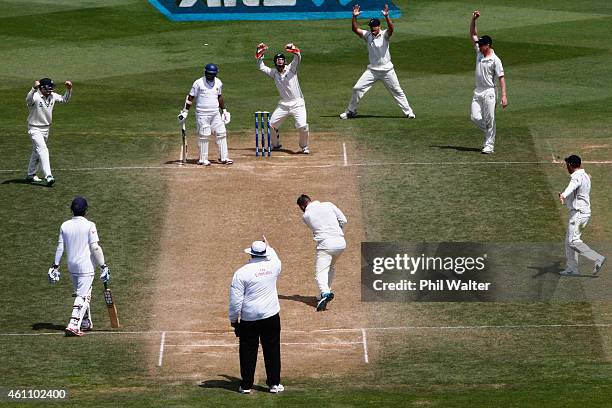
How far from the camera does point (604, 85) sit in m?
36.2

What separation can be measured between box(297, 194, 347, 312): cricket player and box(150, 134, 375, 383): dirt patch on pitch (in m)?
0.45

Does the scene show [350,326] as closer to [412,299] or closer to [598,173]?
[412,299]

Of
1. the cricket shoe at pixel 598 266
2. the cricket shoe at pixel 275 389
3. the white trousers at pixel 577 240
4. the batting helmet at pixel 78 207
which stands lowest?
the cricket shoe at pixel 275 389

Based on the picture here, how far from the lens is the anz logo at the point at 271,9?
4481 centimetres

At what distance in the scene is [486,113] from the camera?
29.8m

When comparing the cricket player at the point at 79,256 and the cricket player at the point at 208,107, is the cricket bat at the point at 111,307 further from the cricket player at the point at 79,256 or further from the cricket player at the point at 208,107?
the cricket player at the point at 208,107

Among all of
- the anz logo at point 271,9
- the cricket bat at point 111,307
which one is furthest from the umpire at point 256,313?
the anz logo at point 271,9

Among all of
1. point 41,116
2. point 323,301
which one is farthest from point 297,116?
point 323,301

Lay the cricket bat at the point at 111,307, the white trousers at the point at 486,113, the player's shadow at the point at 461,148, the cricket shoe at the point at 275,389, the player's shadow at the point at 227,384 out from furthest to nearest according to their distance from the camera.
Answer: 1. the player's shadow at the point at 461,148
2. the white trousers at the point at 486,113
3. the cricket bat at the point at 111,307
4. the player's shadow at the point at 227,384
5. the cricket shoe at the point at 275,389

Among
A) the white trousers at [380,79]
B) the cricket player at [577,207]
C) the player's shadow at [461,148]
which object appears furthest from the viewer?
the white trousers at [380,79]

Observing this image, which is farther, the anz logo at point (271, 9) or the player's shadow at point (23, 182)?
the anz logo at point (271, 9)

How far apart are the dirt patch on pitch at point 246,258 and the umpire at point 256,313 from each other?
999 millimetres

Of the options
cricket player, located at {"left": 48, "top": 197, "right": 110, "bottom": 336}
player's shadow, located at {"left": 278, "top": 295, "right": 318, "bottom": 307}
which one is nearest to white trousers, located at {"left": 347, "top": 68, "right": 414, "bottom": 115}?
player's shadow, located at {"left": 278, "top": 295, "right": 318, "bottom": 307}

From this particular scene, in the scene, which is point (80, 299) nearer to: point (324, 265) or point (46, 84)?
point (324, 265)
